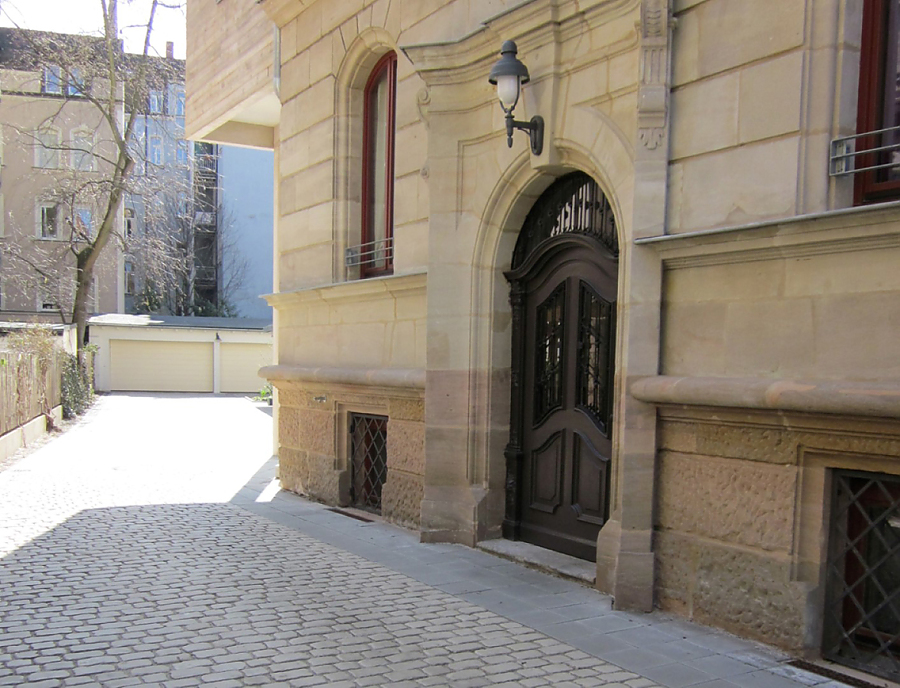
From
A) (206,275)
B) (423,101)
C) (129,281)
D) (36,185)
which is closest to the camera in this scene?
(423,101)

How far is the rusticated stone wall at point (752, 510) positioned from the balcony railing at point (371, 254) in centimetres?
505

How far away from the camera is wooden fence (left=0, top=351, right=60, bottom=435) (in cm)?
1556

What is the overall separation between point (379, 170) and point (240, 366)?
31.2 meters

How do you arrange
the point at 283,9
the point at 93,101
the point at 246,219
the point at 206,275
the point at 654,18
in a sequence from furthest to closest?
1. the point at 206,275
2. the point at 246,219
3. the point at 93,101
4. the point at 283,9
5. the point at 654,18

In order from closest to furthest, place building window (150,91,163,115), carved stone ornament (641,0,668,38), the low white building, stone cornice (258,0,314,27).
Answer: carved stone ornament (641,0,668,38) → stone cornice (258,0,314,27) → building window (150,91,163,115) → the low white building

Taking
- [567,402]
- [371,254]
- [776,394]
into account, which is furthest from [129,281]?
[776,394]

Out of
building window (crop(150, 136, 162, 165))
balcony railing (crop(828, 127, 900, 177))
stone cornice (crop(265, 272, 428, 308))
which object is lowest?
stone cornice (crop(265, 272, 428, 308))

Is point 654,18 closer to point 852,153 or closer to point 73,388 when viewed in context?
point 852,153

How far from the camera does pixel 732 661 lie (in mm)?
4793

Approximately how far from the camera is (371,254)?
405 inches

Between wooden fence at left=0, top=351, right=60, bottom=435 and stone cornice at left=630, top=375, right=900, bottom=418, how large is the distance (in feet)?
→ 43.9

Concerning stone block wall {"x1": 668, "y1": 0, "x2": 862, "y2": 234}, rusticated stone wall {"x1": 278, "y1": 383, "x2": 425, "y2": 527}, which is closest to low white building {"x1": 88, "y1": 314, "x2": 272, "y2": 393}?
rusticated stone wall {"x1": 278, "y1": 383, "x2": 425, "y2": 527}

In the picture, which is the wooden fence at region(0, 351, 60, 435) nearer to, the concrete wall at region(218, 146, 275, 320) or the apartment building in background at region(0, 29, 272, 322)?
the apartment building in background at region(0, 29, 272, 322)

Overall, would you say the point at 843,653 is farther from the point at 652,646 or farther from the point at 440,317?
Result: the point at 440,317
